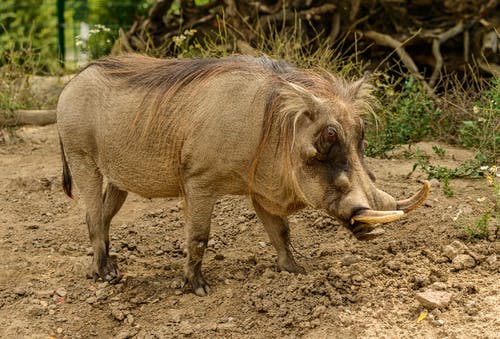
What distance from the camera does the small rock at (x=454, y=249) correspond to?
4.38m

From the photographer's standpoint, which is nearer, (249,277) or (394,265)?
(394,265)

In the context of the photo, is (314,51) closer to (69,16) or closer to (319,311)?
(69,16)

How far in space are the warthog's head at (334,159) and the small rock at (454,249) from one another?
0.55m

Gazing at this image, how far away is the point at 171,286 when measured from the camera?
15.1 feet

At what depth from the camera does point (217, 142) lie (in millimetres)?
4184

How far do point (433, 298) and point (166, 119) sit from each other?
1.75m

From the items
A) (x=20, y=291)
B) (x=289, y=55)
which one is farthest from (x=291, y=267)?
(x=289, y=55)

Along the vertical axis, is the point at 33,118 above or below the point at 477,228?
below

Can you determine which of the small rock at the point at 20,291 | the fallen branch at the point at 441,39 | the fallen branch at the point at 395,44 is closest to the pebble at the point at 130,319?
the small rock at the point at 20,291

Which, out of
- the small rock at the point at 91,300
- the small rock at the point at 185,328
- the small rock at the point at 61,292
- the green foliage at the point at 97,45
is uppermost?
the small rock at the point at 185,328

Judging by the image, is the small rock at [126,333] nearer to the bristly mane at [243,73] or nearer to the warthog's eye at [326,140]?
the bristly mane at [243,73]

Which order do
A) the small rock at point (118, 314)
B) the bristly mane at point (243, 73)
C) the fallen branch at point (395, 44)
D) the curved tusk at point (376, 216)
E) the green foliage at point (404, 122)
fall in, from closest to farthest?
the curved tusk at point (376, 216) → the bristly mane at point (243, 73) → the small rock at point (118, 314) → the green foliage at point (404, 122) → the fallen branch at point (395, 44)

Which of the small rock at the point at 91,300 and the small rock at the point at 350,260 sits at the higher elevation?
the small rock at the point at 350,260

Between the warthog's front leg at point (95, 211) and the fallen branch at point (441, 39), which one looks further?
the fallen branch at point (441, 39)
